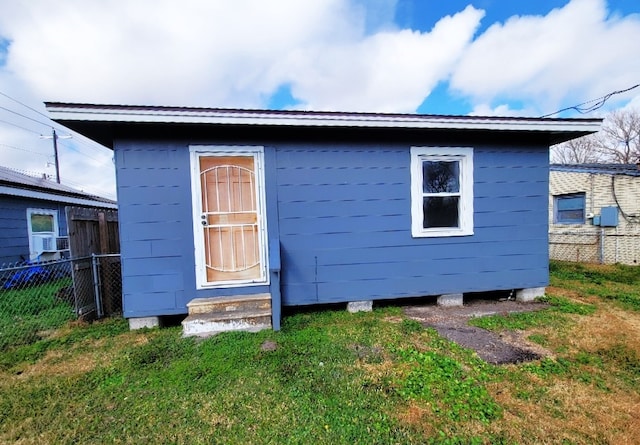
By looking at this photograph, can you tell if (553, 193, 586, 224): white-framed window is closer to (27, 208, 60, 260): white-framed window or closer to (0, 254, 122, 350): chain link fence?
(0, 254, 122, 350): chain link fence

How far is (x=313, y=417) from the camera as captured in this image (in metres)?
1.68

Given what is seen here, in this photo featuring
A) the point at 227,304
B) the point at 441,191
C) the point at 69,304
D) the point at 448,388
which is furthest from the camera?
the point at 69,304

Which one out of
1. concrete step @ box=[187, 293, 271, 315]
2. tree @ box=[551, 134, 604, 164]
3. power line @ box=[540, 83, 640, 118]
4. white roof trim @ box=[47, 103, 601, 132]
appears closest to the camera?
white roof trim @ box=[47, 103, 601, 132]

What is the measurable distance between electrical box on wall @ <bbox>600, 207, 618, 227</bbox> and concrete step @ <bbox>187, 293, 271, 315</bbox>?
907cm

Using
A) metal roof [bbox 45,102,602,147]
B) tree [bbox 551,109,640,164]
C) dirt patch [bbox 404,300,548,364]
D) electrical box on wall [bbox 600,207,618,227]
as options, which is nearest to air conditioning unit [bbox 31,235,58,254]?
metal roof [bbox 45,102,602,147]

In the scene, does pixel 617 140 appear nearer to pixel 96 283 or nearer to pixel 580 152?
pixel 580 152

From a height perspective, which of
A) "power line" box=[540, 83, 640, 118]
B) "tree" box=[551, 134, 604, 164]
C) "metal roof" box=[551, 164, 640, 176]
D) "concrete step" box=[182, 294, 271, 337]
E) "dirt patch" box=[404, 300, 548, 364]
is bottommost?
"dirt patch" box=[404, 300, 548, 364]

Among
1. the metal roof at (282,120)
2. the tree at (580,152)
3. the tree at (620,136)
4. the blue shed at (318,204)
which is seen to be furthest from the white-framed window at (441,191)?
the tree at (620,136)

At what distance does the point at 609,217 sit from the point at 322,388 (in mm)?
9226

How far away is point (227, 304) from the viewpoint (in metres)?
3.15

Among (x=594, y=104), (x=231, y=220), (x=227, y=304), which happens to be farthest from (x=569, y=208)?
(x=227, y=304)

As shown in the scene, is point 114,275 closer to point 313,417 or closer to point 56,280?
point 313,417

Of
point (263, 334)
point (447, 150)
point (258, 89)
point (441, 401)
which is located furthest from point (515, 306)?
point (258, 89)

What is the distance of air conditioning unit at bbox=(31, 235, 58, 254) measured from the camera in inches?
279
